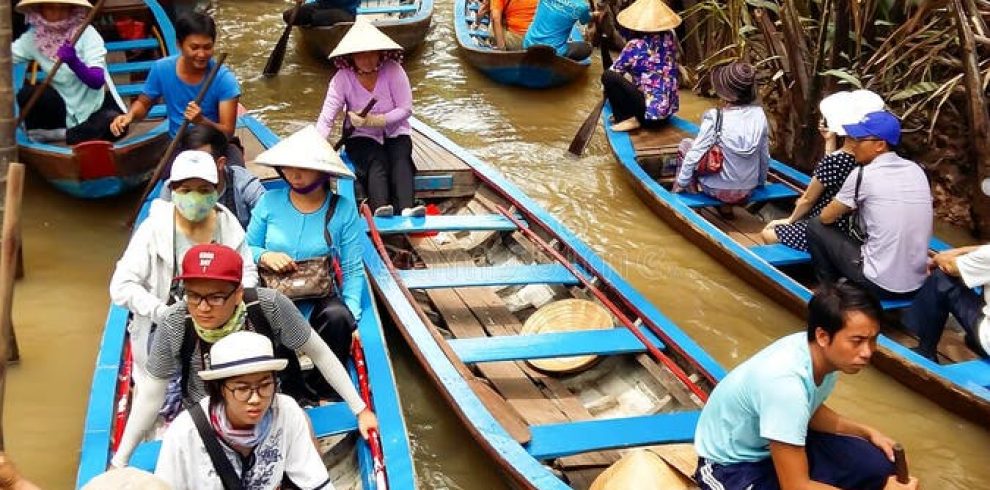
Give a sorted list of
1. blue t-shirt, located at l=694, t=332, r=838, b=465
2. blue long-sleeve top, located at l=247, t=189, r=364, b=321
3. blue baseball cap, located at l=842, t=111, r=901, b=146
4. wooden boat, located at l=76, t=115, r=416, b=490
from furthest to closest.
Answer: blue baseball cap, located at l=842, t=111, r=901, b=146 → blue long-sleeve top, located at l=247, t=189, r=364, b=321 → wooden boat, located at l=76, t=115, r=416, b=490 → blue t-shirt, located at l=694, t=332, r=838, b=465

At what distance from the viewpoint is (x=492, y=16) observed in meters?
8.79

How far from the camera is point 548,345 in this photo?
Answer: 4051mm

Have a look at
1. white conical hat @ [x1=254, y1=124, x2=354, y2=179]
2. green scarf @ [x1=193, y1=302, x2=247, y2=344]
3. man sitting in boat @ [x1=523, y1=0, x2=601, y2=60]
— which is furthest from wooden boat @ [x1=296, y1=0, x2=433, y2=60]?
green scarf @ [x1=193, y1=302, x2=247, y2=344]

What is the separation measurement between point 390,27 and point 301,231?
4.97 m

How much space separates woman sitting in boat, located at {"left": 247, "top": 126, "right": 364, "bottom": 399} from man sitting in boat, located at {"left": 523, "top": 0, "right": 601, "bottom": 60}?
14.7 ft

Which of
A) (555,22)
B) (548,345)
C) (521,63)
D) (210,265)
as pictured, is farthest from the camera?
(521,63)

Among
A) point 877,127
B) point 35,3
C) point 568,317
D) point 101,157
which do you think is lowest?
point 568,317

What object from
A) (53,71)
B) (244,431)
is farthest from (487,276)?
(53,71)

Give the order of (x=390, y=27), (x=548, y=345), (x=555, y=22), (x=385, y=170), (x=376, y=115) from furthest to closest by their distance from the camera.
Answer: (x=390, y=27), (x=555, y=22), (x=385, y=170), (x=376, y=115), (x=548, y=345)

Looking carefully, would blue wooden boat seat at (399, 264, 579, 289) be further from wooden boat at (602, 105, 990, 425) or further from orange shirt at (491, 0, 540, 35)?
orange shirt at (491, 0, 540, 35)

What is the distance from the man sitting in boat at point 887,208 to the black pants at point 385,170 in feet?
7.78

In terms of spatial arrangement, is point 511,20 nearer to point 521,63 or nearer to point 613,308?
point 521,63

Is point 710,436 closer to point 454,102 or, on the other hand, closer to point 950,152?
point 950,152

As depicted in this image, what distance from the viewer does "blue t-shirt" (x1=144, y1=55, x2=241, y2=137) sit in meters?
5.01
